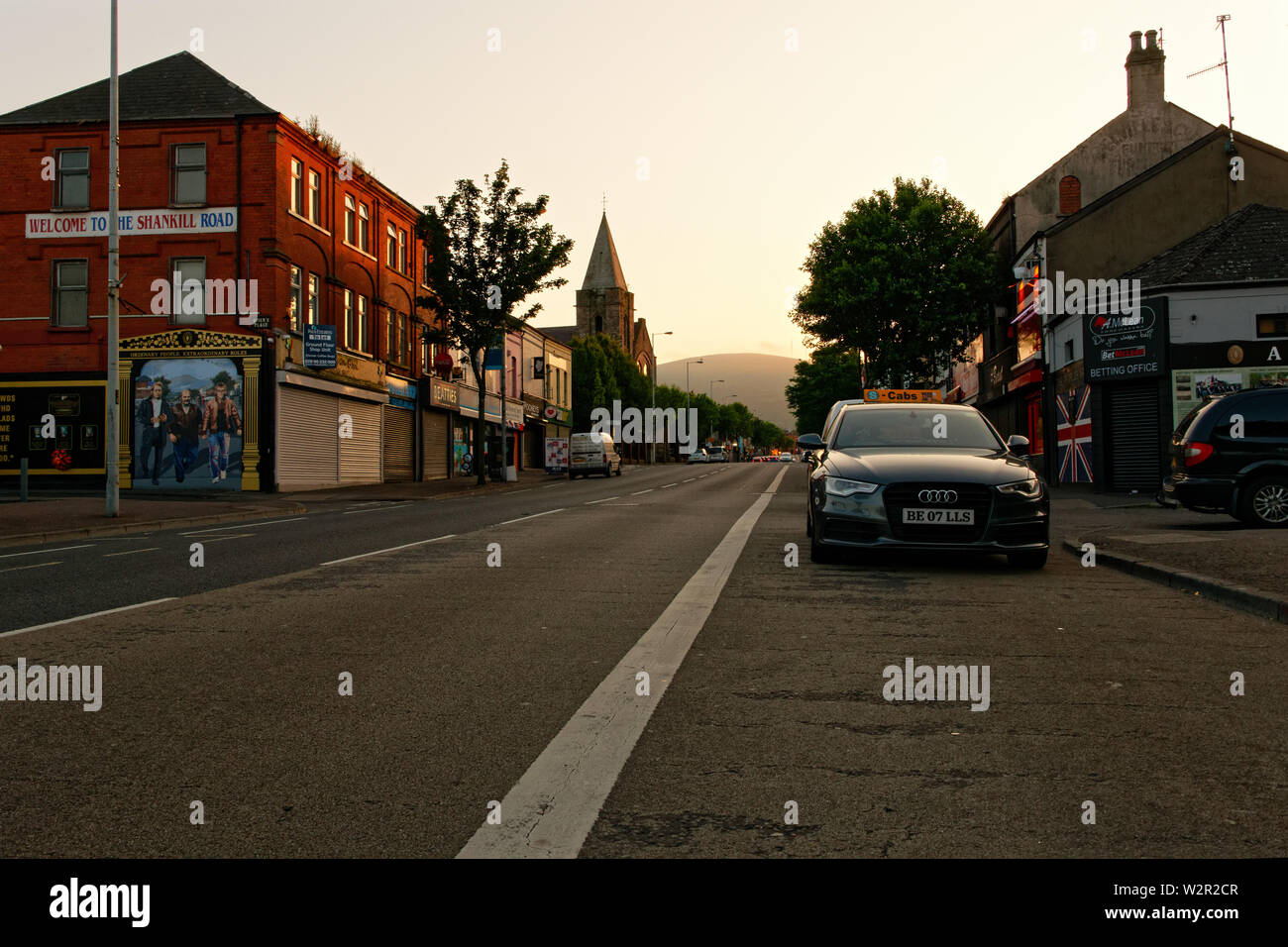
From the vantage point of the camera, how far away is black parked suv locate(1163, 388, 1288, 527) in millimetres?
13820

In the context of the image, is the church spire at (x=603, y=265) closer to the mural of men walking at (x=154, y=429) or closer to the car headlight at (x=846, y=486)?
the mural of men walking at (x=154, y=429)

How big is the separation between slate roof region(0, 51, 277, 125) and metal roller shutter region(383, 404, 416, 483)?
12.3 metres

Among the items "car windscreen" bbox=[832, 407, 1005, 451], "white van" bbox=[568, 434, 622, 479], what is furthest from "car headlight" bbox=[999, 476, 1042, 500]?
"white van" bbox=[568, 434, 622, 479]

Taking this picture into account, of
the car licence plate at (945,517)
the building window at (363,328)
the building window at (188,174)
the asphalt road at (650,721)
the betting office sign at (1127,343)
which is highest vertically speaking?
the building window at (188,174)

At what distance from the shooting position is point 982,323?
40.3 m

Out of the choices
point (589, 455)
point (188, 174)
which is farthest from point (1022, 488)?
point (589, 455)

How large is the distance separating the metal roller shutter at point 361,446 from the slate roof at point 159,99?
9881mm

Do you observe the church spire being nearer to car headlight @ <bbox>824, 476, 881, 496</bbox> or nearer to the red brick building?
the red brick building

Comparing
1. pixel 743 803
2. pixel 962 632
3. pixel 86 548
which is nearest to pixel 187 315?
pixel 86 548

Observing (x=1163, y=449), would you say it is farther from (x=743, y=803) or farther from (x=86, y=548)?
(x=743, y=803)

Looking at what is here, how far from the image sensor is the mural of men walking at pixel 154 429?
30.2 m

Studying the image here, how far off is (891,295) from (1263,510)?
25.8 meters

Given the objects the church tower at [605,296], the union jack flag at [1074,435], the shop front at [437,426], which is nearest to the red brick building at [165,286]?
the shop front at [437,426]

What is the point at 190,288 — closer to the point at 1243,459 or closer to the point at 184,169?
the point at 184,169
